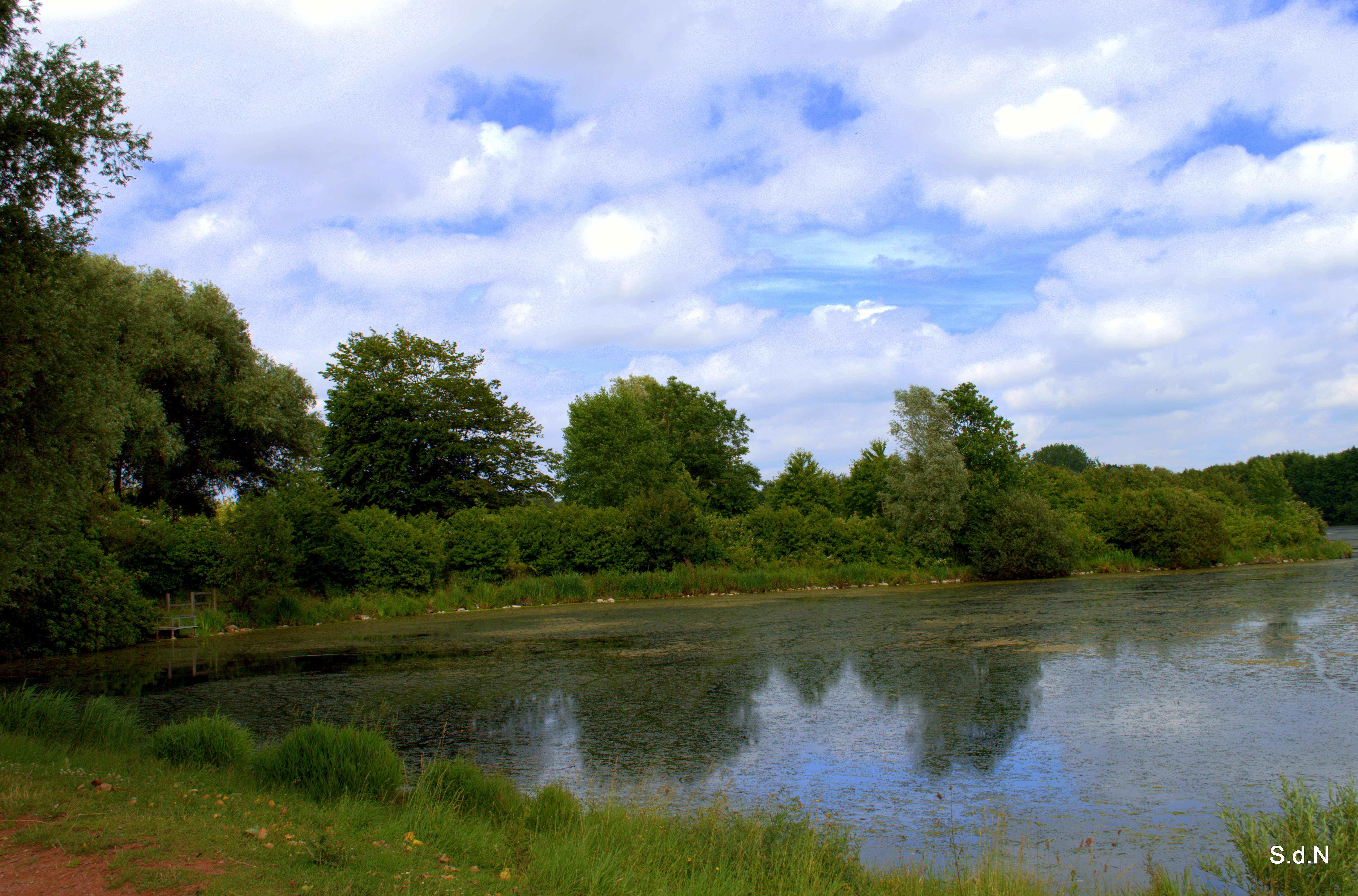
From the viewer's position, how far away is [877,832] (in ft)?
20.4

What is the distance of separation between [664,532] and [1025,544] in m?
13.4

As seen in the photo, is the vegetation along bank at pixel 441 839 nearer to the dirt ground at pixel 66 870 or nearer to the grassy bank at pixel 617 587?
the dirt ground at pixel 66 870

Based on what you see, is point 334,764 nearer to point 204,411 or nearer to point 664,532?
point 664,532

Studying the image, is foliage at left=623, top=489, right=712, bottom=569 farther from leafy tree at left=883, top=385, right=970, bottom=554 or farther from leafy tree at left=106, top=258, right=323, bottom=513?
leafy tree at left=106, top=258, right=323, bottom=513

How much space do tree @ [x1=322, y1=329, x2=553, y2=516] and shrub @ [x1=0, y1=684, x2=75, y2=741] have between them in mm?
24543

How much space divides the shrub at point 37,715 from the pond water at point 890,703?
6.10 ft

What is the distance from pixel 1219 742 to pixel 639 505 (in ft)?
Result: 81.7

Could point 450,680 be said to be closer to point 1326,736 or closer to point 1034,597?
point 1326,736

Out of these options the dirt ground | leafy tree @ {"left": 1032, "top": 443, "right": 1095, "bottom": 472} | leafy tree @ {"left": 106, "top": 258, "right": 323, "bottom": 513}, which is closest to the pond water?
the dirt ground

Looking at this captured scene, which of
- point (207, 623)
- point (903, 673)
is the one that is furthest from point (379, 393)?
point (903, 673)

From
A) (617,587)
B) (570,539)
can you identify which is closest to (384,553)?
(570,539)

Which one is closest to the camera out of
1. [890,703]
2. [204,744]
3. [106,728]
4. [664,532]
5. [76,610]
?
[204,744]

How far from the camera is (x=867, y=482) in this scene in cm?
4738

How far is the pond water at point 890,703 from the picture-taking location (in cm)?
675
